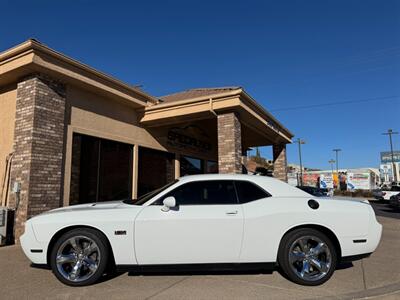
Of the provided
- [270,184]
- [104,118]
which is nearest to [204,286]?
[270,184]

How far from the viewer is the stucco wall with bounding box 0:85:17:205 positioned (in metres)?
8.34

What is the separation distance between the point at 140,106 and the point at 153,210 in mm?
7010

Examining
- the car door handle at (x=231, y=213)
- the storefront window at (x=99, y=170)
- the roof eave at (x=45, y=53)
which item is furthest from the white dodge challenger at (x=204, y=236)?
the roof eave at (x=45, y=53)

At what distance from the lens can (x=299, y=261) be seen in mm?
4531

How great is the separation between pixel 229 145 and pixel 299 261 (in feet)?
18.2

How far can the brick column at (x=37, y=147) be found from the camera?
7.47 metres

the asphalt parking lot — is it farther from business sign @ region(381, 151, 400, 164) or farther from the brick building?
business sign @ region(381, 151, 400, 164)

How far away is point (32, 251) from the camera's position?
4.46 meters

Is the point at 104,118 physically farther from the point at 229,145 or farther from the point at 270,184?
the point at 270,184

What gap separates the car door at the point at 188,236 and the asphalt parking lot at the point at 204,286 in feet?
1.15

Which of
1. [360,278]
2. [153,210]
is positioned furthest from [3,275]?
[360,278]

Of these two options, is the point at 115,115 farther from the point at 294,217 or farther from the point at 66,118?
the point at 294,217

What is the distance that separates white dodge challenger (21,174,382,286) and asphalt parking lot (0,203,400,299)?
226 mm

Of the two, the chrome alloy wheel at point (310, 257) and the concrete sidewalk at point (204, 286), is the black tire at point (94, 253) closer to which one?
the concrete sidewalk at point (204, 286)
